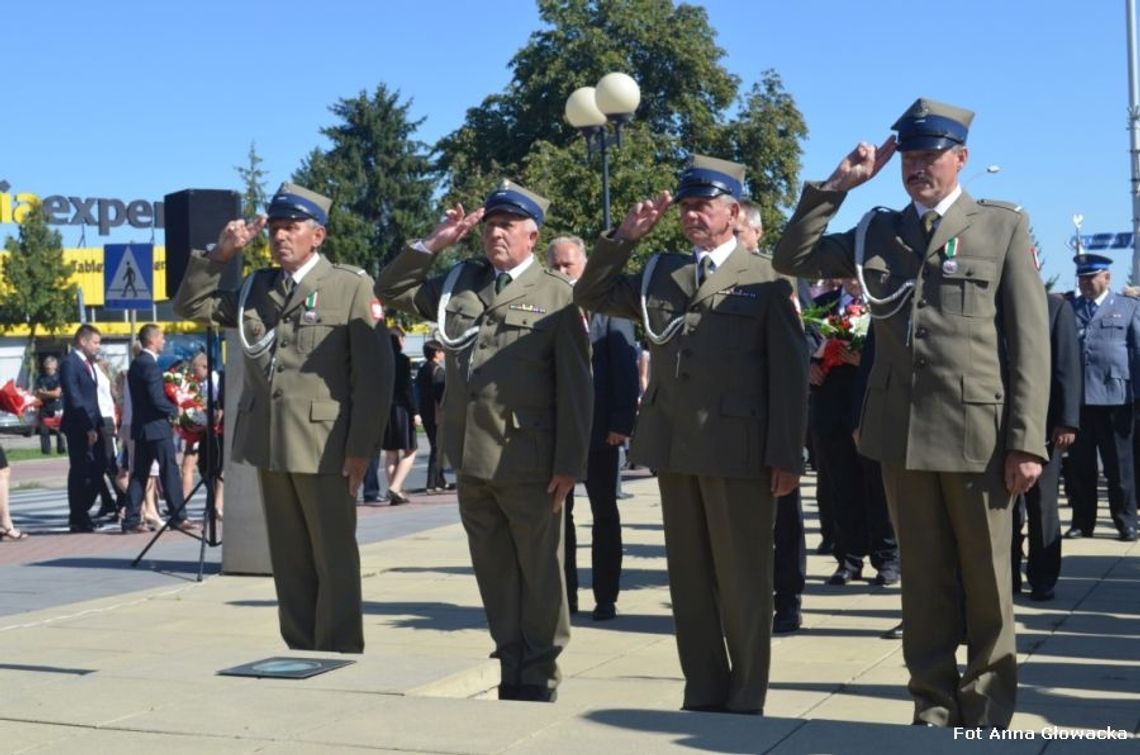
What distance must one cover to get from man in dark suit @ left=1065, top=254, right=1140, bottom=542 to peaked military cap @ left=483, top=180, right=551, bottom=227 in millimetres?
7464

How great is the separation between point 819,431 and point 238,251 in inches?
168

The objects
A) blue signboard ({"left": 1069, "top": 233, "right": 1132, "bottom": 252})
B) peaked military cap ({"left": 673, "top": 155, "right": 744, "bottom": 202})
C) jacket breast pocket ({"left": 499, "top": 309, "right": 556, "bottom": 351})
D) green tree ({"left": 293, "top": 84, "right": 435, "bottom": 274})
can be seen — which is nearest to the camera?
peaked military cap ({"left": 673, "top": 155, "right": 744, "bottom": 202})

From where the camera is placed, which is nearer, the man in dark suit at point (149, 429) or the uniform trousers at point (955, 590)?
the uniform trousers at point (955, 590)

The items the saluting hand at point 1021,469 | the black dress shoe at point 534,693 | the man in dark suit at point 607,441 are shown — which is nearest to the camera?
the saluting hand at point 1021,469

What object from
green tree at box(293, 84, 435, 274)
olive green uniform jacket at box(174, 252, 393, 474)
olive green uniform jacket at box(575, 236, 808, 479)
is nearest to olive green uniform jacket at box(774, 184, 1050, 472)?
olive green uniform jacket at box(575, 236, 808, 479)

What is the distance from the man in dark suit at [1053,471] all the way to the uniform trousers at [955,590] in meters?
2.91

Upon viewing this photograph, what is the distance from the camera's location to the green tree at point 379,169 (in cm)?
8238

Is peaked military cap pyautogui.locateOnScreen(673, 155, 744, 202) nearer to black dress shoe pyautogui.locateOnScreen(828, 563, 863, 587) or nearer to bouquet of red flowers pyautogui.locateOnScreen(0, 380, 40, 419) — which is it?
black dress shoe pyautogui.locateOnScreen(828, 563, 863, 587)

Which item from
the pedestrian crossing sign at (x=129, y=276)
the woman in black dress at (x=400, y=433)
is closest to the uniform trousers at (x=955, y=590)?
the woman in black dress at (x=400, y=433)

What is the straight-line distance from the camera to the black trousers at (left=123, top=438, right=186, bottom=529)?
15.7 m

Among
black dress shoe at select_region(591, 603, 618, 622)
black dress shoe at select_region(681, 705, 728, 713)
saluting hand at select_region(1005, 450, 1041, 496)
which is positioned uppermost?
saluting hand at select_region(1005, 450, 1041, 496)

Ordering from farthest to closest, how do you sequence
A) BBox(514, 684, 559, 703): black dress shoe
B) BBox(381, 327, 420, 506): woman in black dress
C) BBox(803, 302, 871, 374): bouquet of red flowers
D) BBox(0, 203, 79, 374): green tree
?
BBox(0, 203, 79, 374): green tree < BBox(381, 327, 420, 506): woman in black dress < BBox(803, 302, 871, 374): bouquet of red flowers < BBox(514, 684, 559, 703): black dress shoe

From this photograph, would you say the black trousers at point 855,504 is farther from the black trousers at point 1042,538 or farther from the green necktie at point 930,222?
the green necktie at point 930,222

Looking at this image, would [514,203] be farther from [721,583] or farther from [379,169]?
[379,169]
